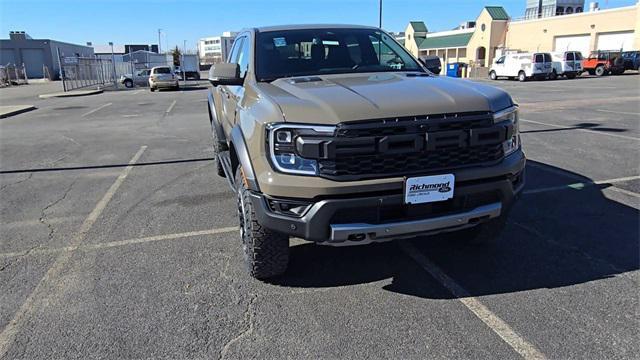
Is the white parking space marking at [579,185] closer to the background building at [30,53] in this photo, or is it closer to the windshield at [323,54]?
the windshield at [323,54]

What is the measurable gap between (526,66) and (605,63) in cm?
854

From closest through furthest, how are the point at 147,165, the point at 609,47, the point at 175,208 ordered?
the point at 175,208 < the point at 147,165 < the point at 609,47

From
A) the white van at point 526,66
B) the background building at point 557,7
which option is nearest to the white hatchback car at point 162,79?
the white van at point 526,66

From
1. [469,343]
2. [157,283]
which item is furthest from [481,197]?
[157,283]

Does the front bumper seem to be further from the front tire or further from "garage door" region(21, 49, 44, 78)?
"garage door" region(21, 49, 44, 78)

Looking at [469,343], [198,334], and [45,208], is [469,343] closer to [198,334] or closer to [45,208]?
[198,334]

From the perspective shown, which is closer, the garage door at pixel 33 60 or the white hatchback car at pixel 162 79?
the white hatchback car at pixel 162 79

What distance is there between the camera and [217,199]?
5.80 metres

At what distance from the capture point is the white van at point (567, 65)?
35.7 metres

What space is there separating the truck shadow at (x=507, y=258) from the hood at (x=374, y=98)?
1.31 meters

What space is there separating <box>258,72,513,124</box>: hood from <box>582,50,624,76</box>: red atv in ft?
136

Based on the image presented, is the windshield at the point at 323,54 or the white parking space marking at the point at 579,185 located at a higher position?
the windshield at the point at 323,54

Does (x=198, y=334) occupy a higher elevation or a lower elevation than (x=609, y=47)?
lower

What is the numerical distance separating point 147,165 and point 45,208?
2.32 metres
